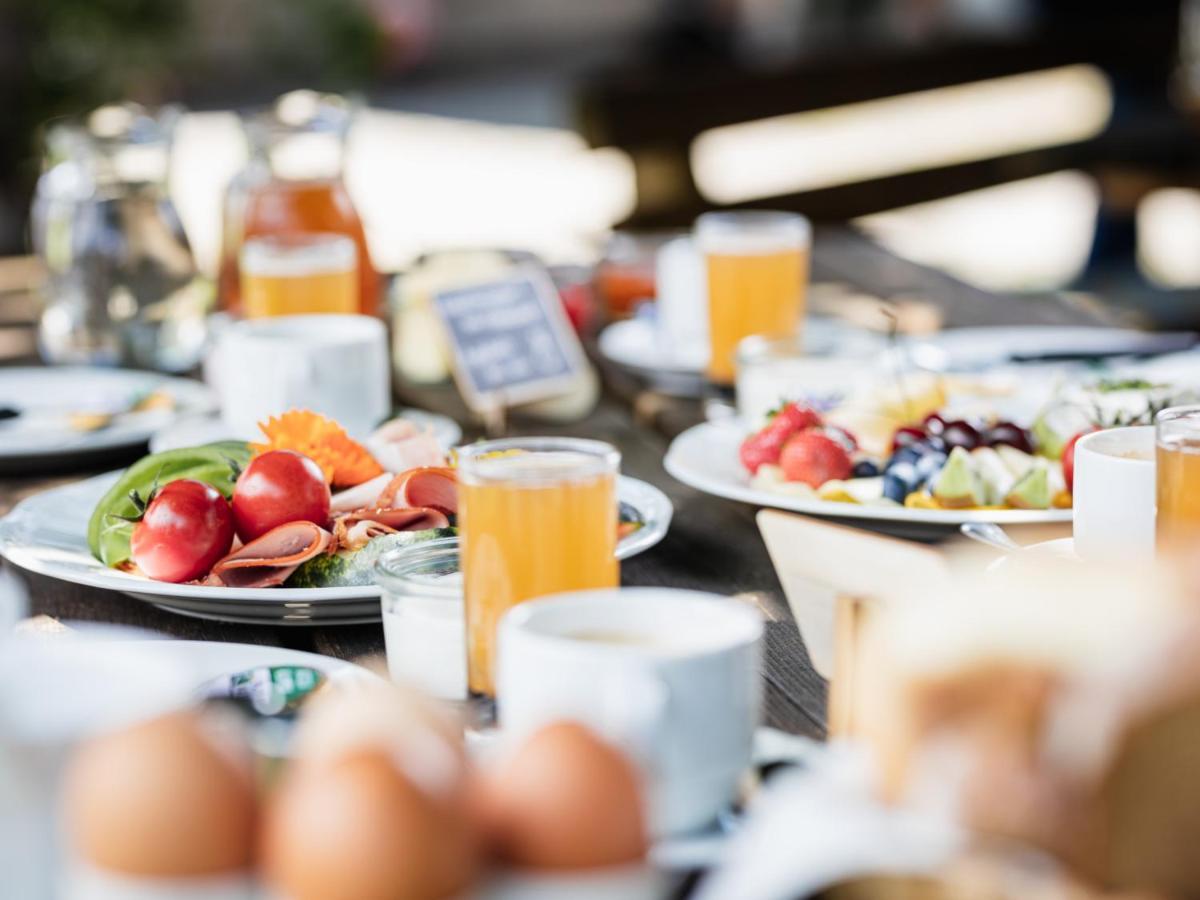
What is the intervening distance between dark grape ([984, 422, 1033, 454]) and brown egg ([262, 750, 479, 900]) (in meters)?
0.96

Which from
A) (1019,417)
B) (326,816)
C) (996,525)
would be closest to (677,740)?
(326,816)

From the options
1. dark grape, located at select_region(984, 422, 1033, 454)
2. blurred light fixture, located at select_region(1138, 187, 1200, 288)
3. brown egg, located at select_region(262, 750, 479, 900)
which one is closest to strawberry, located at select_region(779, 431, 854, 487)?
dark grape, located at select_region(984, 422, 1033, 454)

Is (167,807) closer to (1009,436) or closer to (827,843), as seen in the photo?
(827,843)

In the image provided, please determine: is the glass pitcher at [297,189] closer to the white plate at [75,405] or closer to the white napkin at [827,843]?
the white plate at [75,405]

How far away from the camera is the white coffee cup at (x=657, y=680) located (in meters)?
0.67

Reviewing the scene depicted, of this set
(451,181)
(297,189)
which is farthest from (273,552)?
(451,181)

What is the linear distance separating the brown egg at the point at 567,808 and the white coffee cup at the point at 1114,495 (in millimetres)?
578

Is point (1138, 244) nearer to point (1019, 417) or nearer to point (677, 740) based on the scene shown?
point (1019, 417)

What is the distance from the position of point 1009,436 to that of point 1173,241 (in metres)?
5.30

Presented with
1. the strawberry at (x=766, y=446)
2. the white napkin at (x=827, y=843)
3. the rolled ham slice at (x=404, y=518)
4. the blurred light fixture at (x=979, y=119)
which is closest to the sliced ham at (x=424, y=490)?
the rolled ham slice at (x=404, y=518)

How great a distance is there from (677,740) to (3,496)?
108cm

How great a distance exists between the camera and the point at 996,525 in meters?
1.28

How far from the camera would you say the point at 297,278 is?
1.88m

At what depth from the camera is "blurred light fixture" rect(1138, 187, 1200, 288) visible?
18.7ft
